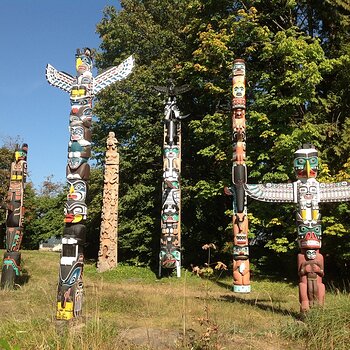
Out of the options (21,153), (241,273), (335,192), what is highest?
(21,153)

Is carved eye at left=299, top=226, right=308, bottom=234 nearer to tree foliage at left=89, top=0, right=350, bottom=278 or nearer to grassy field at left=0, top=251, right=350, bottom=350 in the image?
grassy field at left=0, top=251, right=350, bottom=350

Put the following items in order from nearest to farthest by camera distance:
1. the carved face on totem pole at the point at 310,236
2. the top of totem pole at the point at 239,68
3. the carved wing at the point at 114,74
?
the carved face on totem pole at the point at 310,236 → the carved wing at the point at 114,74 → the top of totem pole at the point at 239,68

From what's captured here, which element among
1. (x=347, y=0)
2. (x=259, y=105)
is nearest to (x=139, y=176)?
(x=259, y=105)

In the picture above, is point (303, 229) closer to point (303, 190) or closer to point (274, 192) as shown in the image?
point (303, 190)

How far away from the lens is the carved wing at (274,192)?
8.17m

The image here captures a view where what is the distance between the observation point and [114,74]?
7879 millimetres

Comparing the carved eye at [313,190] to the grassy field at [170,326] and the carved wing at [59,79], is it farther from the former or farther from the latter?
the carved wing at [59,79]

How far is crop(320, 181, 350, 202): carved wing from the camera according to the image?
25.6 feet

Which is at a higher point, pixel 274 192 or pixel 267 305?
pixel 274 192

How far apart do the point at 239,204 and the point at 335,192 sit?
4626 millimetres

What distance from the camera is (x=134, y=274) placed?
16.5m

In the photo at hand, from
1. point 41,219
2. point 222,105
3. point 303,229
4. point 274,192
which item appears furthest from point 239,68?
point 41,219

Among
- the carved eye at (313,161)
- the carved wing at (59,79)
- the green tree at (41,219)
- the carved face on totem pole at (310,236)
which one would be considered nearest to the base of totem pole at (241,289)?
the carved face on totem pole at (310,236)

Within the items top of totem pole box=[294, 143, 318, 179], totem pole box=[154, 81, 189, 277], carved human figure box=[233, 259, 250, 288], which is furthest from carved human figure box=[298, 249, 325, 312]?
totem pole box=[154, 81, 189, 277]
